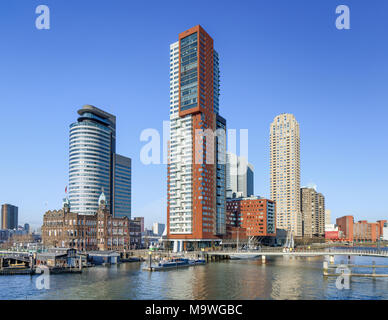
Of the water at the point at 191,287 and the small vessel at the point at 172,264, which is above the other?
the water at the point at 191,287

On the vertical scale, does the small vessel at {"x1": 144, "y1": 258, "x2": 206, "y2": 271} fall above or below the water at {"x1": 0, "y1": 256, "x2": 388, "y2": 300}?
below

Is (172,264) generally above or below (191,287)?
below

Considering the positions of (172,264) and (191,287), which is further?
(172,264)

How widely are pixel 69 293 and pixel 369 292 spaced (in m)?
73.0

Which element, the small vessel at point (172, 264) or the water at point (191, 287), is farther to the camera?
the small vessel at point (172, 264)

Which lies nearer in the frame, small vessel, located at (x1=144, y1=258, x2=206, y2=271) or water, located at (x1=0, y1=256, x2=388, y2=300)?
water, located at (x1=0, y1=256, x2=388, y2=300)
